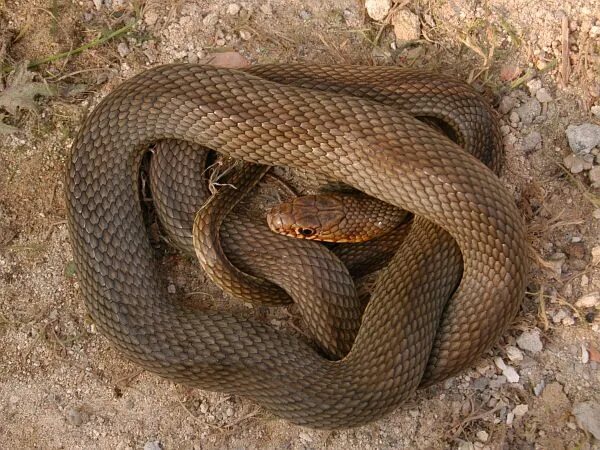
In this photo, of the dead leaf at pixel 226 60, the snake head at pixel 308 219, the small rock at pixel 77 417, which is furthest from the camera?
the dead leaf at pixel 226 60

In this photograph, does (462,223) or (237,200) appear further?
(237,200)

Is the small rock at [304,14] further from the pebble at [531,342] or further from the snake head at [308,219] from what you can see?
the pebble at [531,342]

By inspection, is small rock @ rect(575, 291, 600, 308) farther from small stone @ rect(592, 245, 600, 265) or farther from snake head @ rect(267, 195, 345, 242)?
snake head @ rect(267, 195, 345, 242)

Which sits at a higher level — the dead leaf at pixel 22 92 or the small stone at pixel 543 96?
the small stone at pixel 543 96

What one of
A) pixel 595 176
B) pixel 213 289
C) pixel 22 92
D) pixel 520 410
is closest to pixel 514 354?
pixel 520 410

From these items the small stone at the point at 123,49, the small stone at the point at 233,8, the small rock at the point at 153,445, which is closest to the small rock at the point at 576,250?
the small stone at the point at 233,8

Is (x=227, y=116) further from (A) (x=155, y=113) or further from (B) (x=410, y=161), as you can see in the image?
(B) (x=410, y=161)

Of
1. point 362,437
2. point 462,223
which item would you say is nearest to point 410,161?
point 462,223
